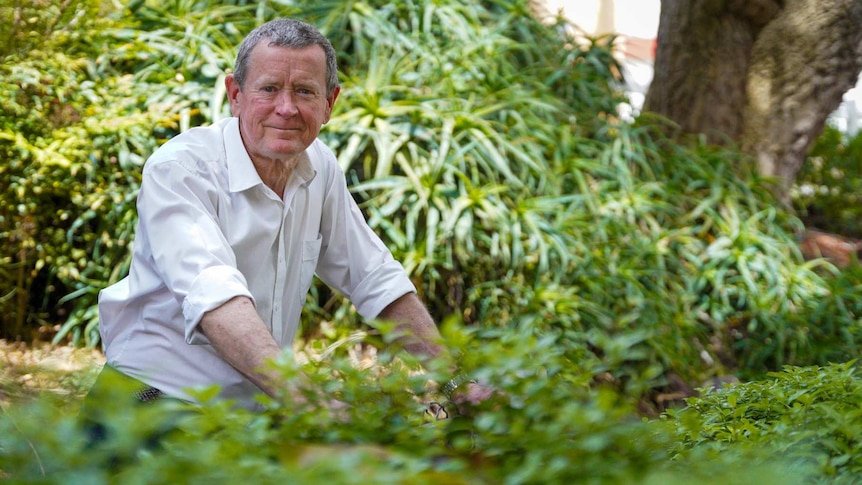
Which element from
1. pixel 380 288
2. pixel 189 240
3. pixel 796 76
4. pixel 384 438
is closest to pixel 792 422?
pixel 384 438

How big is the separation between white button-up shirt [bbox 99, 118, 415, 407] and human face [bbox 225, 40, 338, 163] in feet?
0.21

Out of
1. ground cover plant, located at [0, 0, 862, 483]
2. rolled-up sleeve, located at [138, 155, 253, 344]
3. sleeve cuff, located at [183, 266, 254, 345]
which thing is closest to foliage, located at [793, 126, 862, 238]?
ground cover plant, located at [0, 0, 862, 483]

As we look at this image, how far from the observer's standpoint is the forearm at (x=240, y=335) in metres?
2.04

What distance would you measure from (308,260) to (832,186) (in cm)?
675

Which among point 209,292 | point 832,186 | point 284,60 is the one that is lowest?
point 832,186

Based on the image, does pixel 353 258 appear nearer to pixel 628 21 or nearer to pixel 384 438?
pixel 384 438

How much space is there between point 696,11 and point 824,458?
5350 millimetres

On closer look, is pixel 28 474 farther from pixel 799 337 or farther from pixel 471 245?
pixel 799 337

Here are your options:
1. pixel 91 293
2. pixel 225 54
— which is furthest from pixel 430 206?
pixel 91 293

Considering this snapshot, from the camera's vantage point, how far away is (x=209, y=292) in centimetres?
216

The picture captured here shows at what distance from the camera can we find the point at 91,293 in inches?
200

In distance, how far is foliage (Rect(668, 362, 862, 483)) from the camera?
1.81 m

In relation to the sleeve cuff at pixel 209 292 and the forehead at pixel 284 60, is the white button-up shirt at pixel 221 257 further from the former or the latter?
the forehead at pixel 284 60

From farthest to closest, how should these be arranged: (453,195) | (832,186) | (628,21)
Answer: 1. (628,21)
2. (832,186)
3. (453,195)
